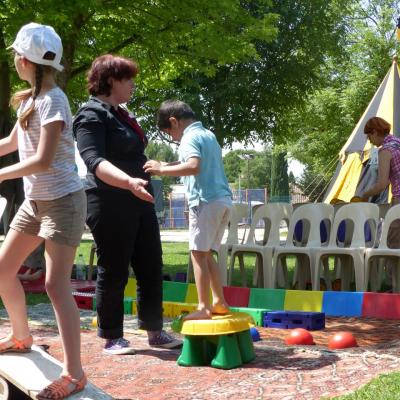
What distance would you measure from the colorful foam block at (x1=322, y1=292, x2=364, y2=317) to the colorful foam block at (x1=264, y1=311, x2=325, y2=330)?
986mm

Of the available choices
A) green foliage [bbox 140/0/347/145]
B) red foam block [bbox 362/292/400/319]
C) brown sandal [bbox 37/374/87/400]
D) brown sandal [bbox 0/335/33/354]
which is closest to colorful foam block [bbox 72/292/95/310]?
red foam block [bbox 362/292/400/319]

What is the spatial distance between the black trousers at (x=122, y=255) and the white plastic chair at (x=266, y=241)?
12.2ft

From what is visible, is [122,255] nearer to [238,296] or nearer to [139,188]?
[139,188]

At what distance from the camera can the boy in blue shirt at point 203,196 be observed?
5.16 m

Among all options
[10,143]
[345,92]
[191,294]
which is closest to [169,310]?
[191,294]

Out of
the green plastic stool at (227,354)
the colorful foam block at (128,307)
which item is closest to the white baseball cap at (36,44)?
the green plastic stool at (227,354)

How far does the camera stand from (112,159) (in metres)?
5.07

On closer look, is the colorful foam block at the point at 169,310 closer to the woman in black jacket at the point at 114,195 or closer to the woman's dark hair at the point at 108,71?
the woman in black jacket at the point at 114,195

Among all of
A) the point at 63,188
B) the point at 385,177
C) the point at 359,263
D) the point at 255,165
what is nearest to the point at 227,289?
the point at 359,263

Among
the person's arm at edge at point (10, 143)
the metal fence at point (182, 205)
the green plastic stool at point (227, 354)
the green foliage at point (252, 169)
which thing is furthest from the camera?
the green foliage at point (252, 169)

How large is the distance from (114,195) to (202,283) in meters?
0.85

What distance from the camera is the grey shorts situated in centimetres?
527

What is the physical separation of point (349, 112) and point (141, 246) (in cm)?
3016

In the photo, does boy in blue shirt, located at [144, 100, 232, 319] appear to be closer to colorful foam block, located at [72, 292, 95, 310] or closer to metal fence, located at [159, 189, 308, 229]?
colorful foam block, located at [72, 292, 95, 310]
